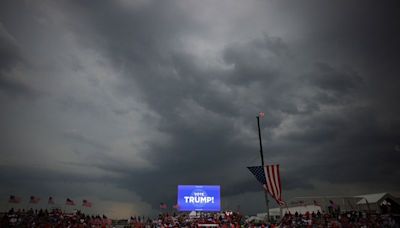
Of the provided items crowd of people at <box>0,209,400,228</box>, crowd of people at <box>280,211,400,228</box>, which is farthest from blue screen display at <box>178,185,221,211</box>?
crowd of people at <box>280,211,400,228</box>

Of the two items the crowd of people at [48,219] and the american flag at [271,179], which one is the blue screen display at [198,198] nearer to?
the crowd of people at [48,219]

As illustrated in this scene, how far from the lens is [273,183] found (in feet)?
91.0

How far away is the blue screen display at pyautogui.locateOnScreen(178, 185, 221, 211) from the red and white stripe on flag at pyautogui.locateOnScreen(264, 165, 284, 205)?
2042 cm

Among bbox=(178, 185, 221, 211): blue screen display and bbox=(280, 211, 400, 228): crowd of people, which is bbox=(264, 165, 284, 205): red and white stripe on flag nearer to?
bbox=(280, 211, 400, 228): crowd of people

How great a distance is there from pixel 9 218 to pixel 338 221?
4138cm

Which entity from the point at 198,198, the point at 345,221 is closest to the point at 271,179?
the point at 345,221

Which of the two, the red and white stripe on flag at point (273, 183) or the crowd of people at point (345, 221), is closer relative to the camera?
the red and white stripe on flag at point (273, 183)

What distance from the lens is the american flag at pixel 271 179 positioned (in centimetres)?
2758

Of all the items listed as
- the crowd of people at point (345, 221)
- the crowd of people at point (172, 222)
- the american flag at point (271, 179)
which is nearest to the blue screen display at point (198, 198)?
the crowd of people at point (172, 222)

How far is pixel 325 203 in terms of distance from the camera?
6147 centimetres

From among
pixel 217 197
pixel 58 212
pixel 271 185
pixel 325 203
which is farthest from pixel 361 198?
pixel 58 212

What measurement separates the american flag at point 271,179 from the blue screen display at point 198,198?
2012 cm

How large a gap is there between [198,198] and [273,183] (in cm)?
2128

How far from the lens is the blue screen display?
152 ft
